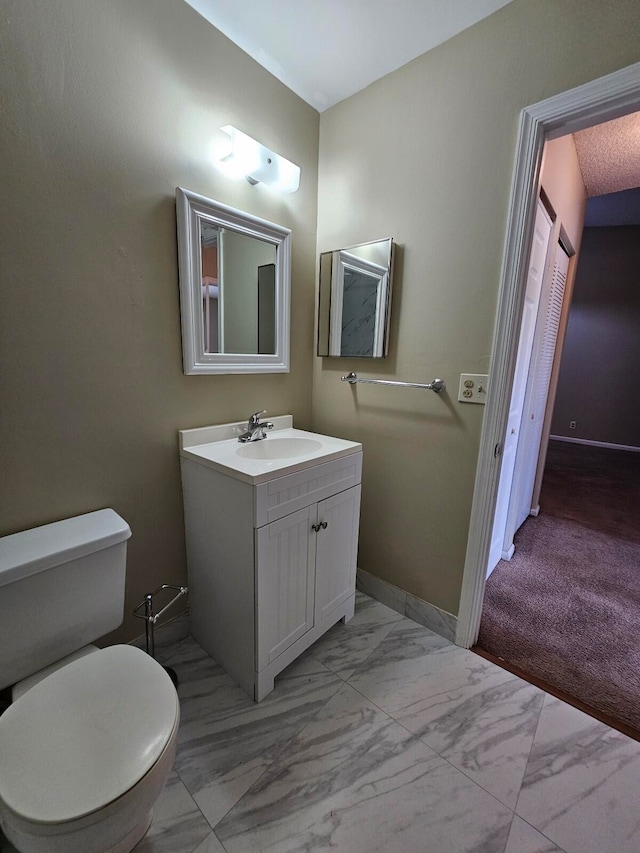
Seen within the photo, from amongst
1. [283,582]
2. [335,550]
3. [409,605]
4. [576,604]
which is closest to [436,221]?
[335,550]

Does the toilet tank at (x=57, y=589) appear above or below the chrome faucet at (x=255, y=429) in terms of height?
below

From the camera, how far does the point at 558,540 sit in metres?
2.57

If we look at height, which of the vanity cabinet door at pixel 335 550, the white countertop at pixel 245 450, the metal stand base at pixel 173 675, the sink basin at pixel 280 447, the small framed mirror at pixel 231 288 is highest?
the small framed mirror at pixel 231 288

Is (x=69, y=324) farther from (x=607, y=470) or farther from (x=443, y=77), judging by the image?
(x=607, y=470)

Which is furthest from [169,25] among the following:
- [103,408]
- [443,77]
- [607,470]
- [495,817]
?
[607,470]

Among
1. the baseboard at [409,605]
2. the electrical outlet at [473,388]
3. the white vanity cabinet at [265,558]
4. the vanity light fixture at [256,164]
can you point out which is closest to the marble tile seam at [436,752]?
the white vanity cabinet at [265,558]

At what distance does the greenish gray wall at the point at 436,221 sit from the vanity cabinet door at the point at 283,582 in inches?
21.9

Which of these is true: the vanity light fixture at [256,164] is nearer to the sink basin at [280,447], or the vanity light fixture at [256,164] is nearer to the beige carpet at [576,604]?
the sink basin at [280,447]

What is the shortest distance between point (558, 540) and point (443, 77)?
275cm

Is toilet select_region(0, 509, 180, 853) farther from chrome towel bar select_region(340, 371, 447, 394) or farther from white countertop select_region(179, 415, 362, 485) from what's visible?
chrome towel bar select_region(340, 371, 447, 394)

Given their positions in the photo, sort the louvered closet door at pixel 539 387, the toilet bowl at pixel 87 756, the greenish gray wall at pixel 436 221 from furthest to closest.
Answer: the louvered closet door at pixel 539 387, the greenish gray wall at pixel 436 221, the toilet bowl at pixel 87 756

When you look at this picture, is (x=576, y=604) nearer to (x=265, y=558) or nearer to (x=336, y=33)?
(x=265, y=558)

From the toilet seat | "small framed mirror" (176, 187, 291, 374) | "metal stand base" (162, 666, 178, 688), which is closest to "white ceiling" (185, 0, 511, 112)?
"small framed mirror" (176, 187, 291, 374)

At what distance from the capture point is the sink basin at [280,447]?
1575mm
